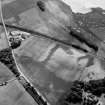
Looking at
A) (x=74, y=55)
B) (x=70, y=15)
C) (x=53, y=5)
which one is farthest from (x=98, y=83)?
(x=53, y=5)

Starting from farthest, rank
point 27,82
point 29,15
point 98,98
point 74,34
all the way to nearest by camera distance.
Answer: point 29,15, point 74,34, point 27,82, point 98,98

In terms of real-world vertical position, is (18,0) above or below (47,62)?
above

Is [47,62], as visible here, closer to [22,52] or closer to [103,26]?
[22,52]

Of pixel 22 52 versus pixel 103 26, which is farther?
pixel 103 26

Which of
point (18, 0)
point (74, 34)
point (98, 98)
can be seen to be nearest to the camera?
point (98, 98)

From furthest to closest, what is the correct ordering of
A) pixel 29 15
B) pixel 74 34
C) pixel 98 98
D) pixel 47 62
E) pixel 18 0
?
pixel 18 0
pixel 29 15
pixel 74 34
pixel 47 62
pixel 98 98

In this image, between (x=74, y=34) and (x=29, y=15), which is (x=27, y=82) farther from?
(x=29, y=15)

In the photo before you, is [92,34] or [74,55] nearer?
[74,55]

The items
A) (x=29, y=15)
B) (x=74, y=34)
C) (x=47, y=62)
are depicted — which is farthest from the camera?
(x=29, y=15)

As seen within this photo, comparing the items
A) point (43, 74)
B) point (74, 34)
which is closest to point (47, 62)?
point (43, 74)
